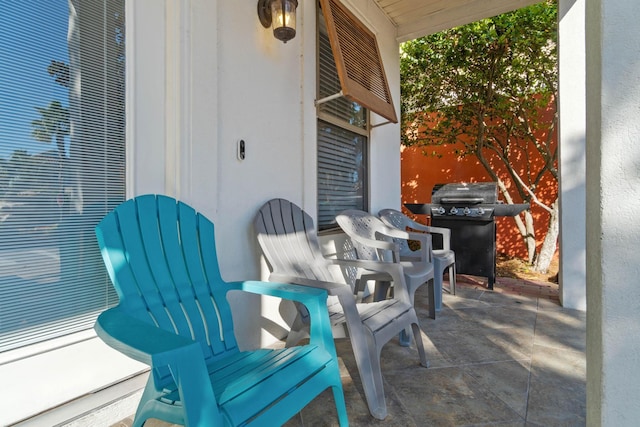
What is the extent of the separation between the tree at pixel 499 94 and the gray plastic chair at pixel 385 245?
2.89 m

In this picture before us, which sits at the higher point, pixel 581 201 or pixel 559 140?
pixel 559 140

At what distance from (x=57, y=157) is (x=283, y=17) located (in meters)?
1.55

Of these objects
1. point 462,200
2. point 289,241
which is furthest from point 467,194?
point 289,241

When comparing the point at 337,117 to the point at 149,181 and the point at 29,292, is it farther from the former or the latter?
the point at 29,292

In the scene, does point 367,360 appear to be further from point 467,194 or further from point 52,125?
point 467,194

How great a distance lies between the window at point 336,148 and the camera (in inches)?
117

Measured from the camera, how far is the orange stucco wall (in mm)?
5395

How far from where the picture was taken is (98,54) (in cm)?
151

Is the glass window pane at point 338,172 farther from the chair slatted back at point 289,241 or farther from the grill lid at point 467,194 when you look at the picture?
the grill lid at point 467,194

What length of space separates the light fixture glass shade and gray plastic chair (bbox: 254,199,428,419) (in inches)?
43.7

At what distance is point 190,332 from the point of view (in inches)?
55.6

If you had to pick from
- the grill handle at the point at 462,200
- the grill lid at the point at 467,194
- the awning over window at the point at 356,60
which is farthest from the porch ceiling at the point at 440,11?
the grill handle at the point at 462,200

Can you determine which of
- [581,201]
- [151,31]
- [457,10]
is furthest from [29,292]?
[457,10]

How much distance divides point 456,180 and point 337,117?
368 centimetres
